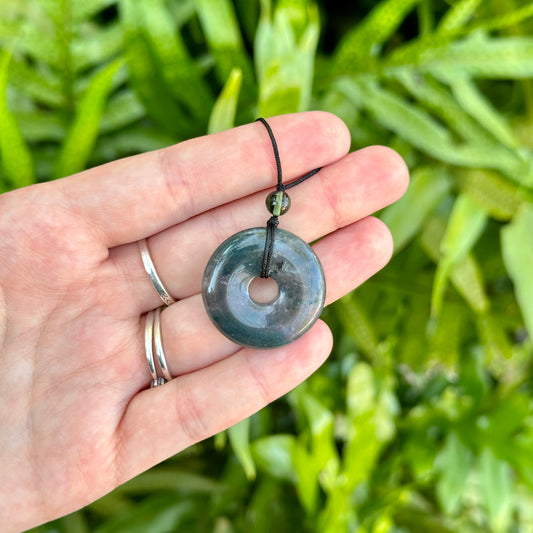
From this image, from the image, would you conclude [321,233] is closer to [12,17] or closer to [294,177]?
[294,177]

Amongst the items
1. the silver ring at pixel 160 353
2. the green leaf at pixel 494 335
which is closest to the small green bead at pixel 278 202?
the silver ring at pixel 160 353

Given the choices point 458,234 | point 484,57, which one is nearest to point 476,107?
point 484,57

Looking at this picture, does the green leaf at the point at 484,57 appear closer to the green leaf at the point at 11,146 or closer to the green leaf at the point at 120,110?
the green leaf at the point at 120,110

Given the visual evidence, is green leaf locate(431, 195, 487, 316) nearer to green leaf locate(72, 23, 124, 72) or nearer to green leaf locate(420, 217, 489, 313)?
green leaf locate(420, 217, 489, 313)

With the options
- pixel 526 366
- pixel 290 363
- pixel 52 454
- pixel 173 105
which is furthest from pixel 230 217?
pixel 526 366

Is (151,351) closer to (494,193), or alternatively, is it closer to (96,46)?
(96,46)
